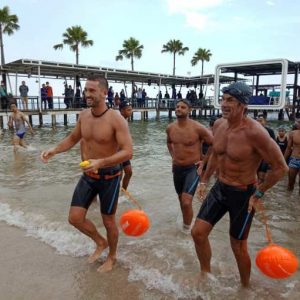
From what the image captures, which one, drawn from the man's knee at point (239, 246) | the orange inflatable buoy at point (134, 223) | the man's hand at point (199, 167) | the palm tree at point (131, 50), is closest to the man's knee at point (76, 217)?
the orange inflatable buoy at point (134, 223)

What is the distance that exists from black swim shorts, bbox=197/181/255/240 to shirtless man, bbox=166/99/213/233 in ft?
5.01

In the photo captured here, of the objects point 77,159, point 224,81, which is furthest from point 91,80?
point 224,81

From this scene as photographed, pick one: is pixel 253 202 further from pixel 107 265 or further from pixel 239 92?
pixel 107 265

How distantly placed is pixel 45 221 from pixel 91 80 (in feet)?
9.22

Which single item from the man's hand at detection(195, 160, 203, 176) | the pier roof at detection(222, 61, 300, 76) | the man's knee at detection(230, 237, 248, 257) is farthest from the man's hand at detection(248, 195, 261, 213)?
the pier roof at detection(222, 61, 300, 76)

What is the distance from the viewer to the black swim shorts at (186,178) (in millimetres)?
4656

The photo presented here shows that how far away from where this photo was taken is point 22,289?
3.34m

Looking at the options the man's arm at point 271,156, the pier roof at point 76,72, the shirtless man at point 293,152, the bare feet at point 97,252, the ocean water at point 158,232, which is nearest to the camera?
the man's arm at point 271,156

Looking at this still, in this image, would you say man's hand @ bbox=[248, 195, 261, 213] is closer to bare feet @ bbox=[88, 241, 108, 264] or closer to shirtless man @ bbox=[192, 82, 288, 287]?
shirtless man @ bbox=[192, 82, 288, 287]

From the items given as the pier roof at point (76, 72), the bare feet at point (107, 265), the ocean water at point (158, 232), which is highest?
the pier roof at point (76, 72)

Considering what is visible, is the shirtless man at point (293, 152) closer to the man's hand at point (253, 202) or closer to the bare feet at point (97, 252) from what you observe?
the man's hand at point (253, 202)

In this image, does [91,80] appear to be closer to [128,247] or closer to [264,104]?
[128,247]

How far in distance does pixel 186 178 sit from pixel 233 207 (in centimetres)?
174

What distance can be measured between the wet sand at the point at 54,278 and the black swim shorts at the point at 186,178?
145 centimetres
